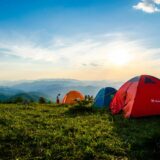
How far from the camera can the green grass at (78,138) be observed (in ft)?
37.5

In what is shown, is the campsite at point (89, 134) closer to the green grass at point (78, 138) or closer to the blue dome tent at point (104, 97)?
the green grass at point (78, 138)

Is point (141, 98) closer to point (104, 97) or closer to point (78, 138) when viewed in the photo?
point (78, 138)

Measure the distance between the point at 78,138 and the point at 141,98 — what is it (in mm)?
7352

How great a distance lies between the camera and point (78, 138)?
43.4 ft

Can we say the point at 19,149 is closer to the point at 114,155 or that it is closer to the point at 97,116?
the point at 114,155

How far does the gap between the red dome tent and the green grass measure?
0.99 meters

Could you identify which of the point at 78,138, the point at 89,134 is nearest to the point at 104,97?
the point at 89,134

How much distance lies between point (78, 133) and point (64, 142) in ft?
5.30

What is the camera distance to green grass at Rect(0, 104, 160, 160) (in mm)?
11430

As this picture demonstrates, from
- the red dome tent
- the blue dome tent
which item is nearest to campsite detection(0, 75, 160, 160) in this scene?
the red dome tent

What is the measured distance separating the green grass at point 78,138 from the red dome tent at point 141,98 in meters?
0.99

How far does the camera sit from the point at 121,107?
20984 mm

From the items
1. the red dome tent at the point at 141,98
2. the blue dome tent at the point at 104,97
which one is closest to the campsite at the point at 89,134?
the red dome tent at the point at 141,98

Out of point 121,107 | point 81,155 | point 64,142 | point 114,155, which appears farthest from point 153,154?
point 121,107
